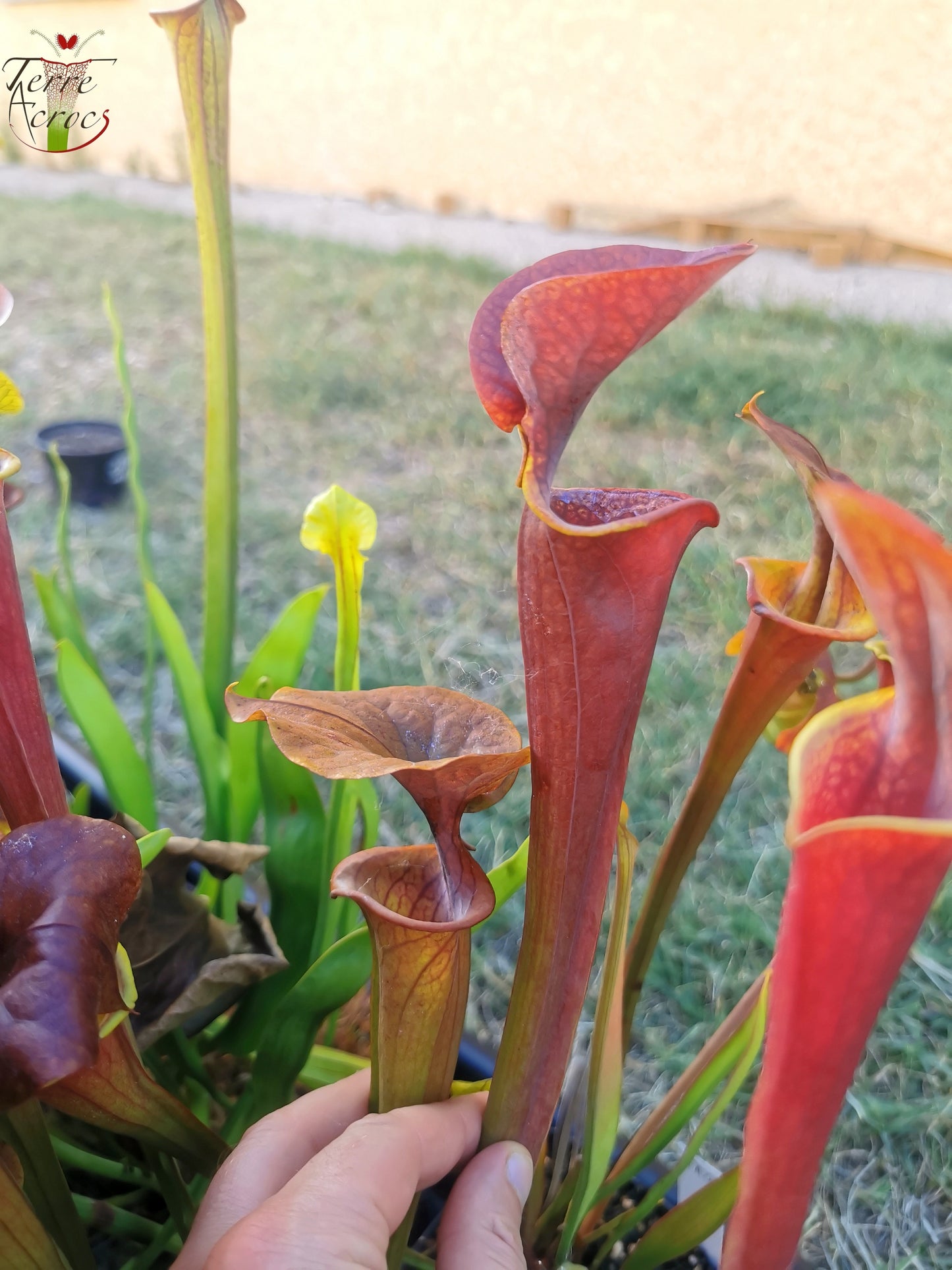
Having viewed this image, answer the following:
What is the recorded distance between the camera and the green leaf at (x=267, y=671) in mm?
684

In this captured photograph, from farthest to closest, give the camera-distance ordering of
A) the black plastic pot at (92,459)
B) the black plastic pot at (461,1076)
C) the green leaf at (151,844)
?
the black plastic pot at (92,459) < the black plastic pot at (461,1076) < the green leaf at (151,844)

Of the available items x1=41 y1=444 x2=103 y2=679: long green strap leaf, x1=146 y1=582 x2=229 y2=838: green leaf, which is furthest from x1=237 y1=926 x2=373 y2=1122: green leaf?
x1=41 y1=444 x2=103 y2=679: long green strap leaf

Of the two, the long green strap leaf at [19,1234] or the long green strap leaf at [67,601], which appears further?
the long green strap leaf at [67,601]

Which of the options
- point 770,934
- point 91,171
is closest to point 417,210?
point 91,171

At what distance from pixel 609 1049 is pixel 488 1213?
9 centimetres

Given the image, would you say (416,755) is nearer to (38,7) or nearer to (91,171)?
(38,7)

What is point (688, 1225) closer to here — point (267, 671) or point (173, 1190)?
point (173, 1190)

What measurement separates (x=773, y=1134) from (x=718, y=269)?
12.0 inches

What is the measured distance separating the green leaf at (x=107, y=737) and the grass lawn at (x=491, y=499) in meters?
0.19

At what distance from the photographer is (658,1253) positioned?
0.47m

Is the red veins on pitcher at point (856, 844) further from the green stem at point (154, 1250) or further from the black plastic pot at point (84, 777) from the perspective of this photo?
the black plastic pot at point (84, 777)

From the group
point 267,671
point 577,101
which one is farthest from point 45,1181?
point 577,101

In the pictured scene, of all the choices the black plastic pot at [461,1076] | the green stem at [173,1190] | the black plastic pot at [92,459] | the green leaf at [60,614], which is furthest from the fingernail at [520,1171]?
the black plastic pot at [92,459]

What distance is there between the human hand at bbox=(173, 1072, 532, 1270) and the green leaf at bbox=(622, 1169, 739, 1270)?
0.30 ft
